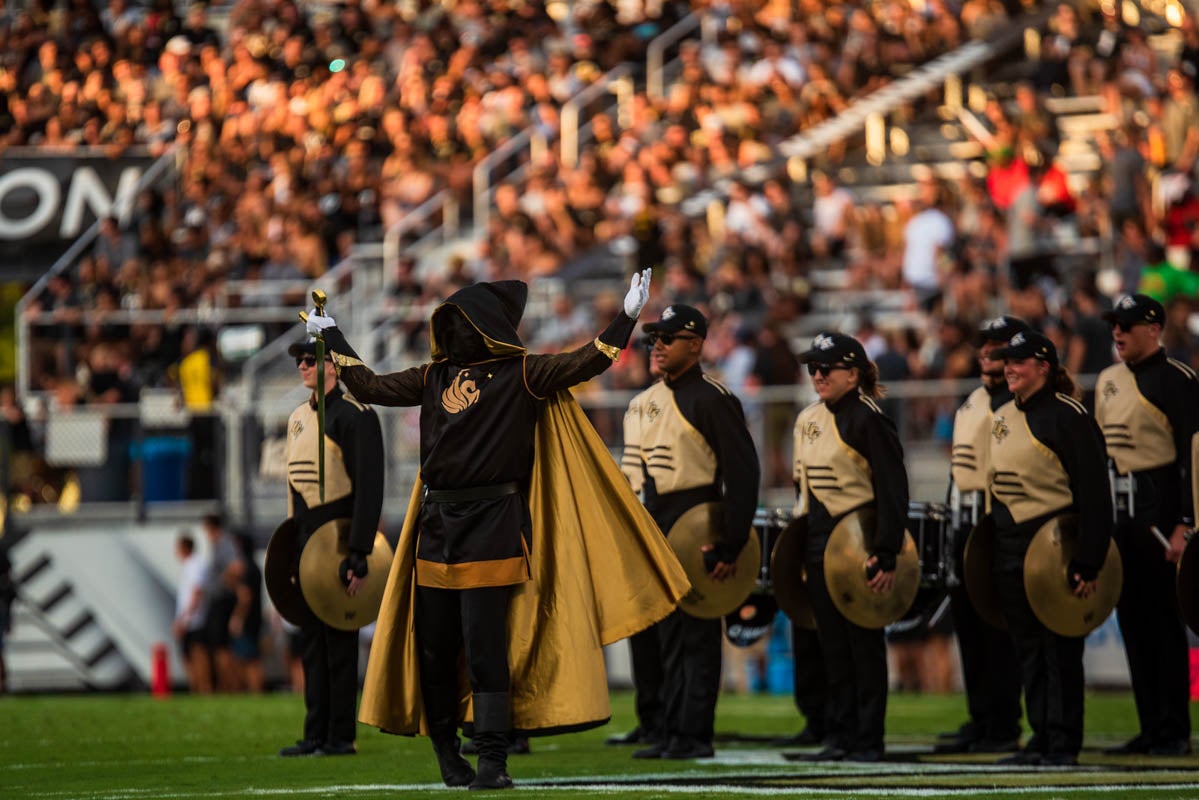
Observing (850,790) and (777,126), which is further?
(777,126)

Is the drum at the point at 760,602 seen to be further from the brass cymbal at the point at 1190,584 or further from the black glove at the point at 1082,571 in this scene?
the brass cymbal at the point at 1190,584

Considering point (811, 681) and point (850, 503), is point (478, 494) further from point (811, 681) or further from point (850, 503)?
point (811, 681)

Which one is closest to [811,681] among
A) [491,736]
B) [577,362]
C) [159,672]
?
[491,736]

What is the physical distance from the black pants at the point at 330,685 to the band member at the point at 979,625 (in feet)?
11.0

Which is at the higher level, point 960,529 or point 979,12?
point 979,12

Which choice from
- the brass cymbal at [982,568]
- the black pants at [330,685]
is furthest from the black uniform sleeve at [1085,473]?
the black pants at [330,685]

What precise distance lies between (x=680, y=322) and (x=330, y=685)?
9.30ft

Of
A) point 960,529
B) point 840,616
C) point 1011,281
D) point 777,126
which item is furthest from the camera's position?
point 777,126

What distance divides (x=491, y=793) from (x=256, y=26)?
24.0 m

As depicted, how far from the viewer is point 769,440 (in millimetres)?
18938

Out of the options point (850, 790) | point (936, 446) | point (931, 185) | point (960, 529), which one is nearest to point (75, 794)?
point (850, 790)

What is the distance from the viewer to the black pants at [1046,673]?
10.8 m

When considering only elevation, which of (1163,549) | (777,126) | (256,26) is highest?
(256,26)

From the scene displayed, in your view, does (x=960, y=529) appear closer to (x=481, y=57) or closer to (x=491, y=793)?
(x=491, y=793)
